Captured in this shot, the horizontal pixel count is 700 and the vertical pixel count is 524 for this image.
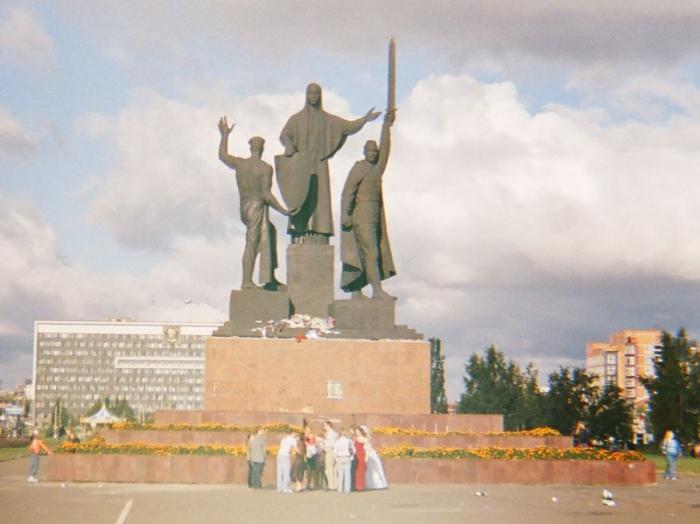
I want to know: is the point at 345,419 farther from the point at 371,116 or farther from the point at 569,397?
the point at 569,397

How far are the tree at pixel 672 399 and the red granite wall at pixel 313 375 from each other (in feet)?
85.7

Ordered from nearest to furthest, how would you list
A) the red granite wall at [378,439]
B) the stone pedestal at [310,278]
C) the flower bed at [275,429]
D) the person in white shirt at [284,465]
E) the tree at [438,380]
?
1. the person in white shirt at [284,465]
2. the red granite wall at [378,439]
3. the flower bed at [275,429]
4. the stone pedestal at [310,278]
5. the tree at [438,380]

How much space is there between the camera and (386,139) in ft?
92.7

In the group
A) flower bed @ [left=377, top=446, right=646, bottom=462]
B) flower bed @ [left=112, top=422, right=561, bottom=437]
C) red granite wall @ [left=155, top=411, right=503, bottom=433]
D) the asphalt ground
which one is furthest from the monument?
the asphalt ground

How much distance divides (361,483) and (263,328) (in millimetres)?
7134

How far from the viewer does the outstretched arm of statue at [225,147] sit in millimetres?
28734

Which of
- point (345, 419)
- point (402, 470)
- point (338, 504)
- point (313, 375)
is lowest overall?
point (338, 504)

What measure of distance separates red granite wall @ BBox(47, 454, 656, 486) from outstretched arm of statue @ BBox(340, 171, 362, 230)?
306 inches

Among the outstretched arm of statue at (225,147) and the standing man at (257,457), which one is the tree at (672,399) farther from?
the standing man at (257,457)

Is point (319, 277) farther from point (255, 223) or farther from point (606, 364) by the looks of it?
point (606, 364)

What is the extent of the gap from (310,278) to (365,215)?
2.02m

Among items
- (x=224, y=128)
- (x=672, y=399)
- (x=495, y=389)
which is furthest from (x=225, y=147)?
(x=495, y=389)

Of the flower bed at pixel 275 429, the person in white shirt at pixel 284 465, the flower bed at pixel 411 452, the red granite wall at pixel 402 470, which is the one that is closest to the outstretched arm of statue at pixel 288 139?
the flower bed at pixel 275 429

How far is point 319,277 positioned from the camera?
28.4 m
